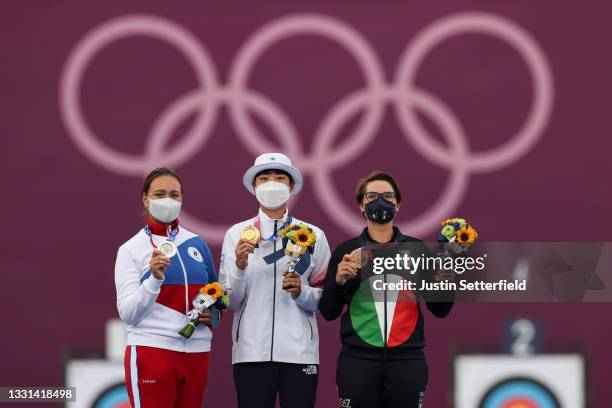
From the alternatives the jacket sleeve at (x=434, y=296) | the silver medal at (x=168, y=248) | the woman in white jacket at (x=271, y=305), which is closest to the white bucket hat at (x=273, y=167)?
the woman in white jacket at (x=271, y=305)

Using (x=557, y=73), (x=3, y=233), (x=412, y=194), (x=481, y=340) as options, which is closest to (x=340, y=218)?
(x=412, y=194)

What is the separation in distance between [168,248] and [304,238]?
0.67 m

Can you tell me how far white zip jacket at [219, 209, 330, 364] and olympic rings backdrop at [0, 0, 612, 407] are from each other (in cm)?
203

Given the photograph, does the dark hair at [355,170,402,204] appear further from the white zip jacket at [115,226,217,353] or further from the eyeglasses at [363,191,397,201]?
the white zip jacket at [115,226,217,353]

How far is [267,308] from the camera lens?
5734 mm

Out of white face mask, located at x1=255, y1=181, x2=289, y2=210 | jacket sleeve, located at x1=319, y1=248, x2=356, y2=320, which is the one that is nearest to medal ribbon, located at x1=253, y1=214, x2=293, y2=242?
white face mask, located at x1=255, y1=181, x2=289, y2=210

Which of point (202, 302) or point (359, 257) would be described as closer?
point (202, 302)

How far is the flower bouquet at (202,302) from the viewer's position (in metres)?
5.39

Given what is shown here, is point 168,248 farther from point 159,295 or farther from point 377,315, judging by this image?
point 377,315

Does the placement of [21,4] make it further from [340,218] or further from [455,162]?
[455,162]

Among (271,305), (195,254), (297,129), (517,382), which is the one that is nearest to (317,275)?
(271,305)

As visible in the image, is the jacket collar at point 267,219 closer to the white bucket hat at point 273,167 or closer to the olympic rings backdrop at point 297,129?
the white bucket hat at point 273,167

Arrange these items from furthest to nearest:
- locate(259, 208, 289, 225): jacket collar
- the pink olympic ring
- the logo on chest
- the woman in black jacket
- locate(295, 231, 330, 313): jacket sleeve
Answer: the pink olympic ring < locate(259, 208, 289, 225): jacket collar < locate(295, 231, 330, 313): jacket sleeve < the logo on chest < the woman in black jacket

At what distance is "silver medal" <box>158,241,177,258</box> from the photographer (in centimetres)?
541
